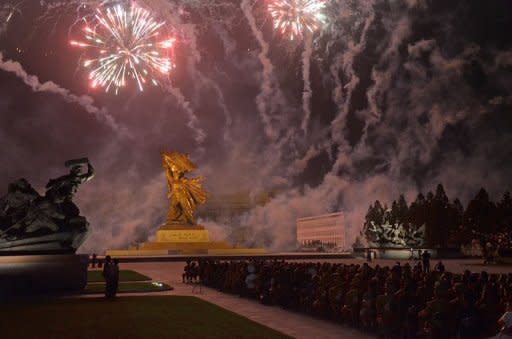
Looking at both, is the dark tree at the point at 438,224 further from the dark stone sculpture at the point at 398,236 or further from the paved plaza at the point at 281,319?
the paved plaza at the point at 281,319

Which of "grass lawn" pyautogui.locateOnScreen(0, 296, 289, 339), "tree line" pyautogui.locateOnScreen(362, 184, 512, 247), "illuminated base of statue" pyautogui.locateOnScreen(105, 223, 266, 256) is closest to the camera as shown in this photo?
"grass lawn" pyautogui.locateOnScreen(0, 296, 289, 339)

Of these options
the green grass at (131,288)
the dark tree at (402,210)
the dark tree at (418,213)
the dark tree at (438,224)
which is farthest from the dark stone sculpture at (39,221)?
the dark tree at (402,210)

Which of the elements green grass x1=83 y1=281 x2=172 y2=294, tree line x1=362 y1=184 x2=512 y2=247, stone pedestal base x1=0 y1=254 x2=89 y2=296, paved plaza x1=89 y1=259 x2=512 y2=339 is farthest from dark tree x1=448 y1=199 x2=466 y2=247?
stone pedestal base x1=0 y1=254 x2=89 y2=296

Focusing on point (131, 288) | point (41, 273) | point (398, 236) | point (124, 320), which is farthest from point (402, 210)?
point (124, 320)

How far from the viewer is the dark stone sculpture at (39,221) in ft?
64.0

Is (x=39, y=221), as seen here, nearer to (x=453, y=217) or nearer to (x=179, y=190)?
(x=179, y=190)

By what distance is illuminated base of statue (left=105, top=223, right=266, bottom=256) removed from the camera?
2096 inches

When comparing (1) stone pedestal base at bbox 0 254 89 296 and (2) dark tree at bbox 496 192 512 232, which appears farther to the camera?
(2) dark tree at bbox 496 192 512 232

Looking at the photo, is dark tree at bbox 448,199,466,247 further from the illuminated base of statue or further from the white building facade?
the illuminated base of statue

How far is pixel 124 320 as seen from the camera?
43.0ft

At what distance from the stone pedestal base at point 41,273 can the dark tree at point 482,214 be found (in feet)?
225

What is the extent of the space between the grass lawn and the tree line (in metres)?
62.5

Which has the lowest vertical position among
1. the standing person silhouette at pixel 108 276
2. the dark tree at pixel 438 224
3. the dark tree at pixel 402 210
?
the standing person silhouette at pixel 108 276

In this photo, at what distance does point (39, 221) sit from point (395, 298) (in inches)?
560
